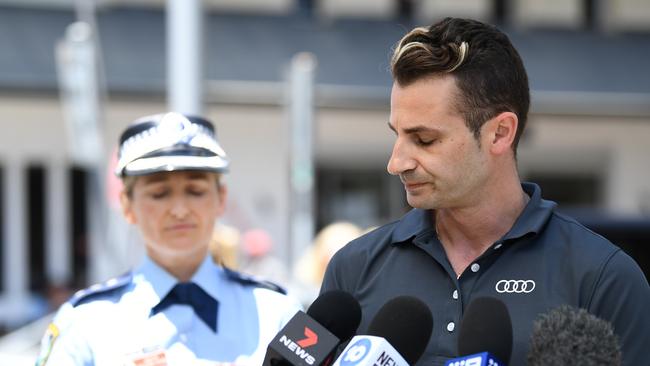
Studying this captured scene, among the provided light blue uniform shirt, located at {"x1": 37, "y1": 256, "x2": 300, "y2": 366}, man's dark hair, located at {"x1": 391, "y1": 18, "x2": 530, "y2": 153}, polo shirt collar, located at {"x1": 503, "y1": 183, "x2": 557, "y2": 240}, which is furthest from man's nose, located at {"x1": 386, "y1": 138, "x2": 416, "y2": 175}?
light blue uniform shirt, located at {"x1": 37, "y1": 256, "x2": 300, "y2": 366}

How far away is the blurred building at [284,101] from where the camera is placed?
1232 centimetres

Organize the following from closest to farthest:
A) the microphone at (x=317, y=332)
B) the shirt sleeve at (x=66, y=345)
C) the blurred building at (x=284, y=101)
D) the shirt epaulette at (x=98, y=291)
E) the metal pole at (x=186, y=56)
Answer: the microphone at (x=317, y=332), the shirt sleeve at (x=66, y=345), the shirt epaulette at (x=98, y=291), the metal pole at (x=186, y=56), the blurred building at (x=284, y=101)

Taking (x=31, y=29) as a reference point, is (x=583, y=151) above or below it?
below

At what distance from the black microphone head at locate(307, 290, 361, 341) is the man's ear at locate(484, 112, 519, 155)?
1.50 ft

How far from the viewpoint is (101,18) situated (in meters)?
13.0

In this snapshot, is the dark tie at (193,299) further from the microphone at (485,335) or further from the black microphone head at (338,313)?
the microphone at (485,335)

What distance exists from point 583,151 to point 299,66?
8167 mm

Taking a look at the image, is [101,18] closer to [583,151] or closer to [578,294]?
[583,151]

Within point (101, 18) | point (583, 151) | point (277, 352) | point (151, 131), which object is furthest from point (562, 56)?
point (277, 352)

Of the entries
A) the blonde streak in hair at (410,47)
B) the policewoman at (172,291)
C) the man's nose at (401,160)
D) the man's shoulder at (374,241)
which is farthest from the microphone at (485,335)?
the policewoman at (172,291)

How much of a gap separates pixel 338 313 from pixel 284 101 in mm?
10264

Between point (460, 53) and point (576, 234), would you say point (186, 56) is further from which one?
point (576, 234)

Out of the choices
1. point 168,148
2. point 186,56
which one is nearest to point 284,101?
point 186,56

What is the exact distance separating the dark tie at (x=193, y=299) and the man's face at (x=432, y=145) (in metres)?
0.99
